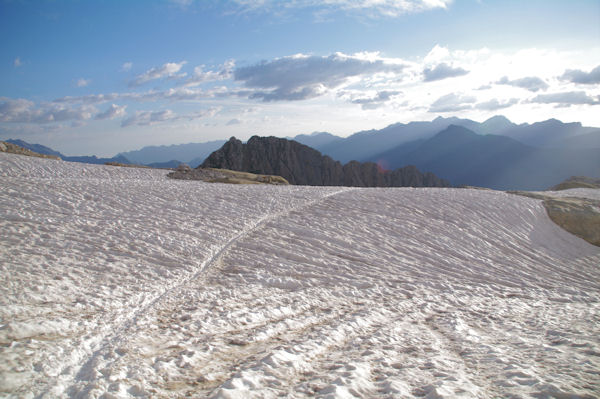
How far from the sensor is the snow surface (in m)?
5.09

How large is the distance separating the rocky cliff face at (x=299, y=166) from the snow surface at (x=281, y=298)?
87192 millimetres

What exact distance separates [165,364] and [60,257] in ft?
21.4

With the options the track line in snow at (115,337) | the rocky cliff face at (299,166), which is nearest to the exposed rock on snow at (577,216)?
the track line in snow at (115,337)

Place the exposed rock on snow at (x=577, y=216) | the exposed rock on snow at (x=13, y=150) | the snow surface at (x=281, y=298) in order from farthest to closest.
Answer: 1. the exposed rock on snow at (x=13, y=150)
2. the exposed rock on snow at (x=577, y=216)
3. the snow surface at (x=281, y=298)

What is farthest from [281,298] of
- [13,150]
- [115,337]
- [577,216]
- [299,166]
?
[299,166]

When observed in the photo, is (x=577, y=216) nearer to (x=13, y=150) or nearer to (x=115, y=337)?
(x=115, y=337)

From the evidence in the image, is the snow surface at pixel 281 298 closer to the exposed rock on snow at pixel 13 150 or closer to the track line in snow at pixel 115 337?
the track line in snow at pixel 115 337

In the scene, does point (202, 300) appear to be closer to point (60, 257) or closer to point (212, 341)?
point (212, 341)

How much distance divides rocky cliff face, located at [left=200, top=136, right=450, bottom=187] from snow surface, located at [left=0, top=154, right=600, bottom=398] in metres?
87.2

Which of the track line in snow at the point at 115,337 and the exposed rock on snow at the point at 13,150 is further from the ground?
the exposed rock on snow at the point at 13,150

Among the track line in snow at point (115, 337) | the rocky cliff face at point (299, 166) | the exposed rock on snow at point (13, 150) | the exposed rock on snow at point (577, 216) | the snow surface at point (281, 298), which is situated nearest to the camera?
the track line in snow at point (115, 337)

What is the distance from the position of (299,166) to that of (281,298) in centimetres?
10333

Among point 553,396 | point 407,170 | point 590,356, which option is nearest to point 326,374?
point 553,396

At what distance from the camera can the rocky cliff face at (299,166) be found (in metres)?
106
